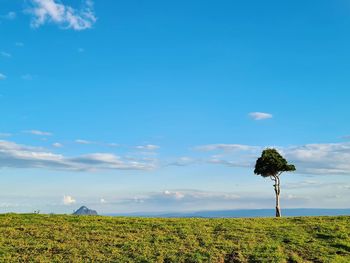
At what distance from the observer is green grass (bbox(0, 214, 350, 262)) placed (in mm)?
26328

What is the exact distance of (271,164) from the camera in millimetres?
63781

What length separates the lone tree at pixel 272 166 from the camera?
209 feet

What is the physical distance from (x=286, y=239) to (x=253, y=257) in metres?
A: 5.43

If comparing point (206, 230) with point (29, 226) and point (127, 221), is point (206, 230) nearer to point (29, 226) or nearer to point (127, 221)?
point (127, 221)

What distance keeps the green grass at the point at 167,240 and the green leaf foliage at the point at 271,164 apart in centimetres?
2566

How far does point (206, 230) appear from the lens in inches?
1291

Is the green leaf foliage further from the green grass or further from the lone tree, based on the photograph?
the green grass

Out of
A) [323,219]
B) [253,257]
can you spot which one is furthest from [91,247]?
[323,219]

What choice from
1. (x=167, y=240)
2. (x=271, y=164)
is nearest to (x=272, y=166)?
(x=271, y=164)

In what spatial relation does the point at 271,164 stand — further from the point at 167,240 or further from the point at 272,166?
the point at 167,240

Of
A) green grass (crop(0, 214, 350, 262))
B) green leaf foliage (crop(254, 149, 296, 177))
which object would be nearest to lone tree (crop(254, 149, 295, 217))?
green leaf foliage (crop(254, 149, 296, 177))

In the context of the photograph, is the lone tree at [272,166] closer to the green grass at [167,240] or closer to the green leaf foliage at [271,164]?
the green leaf foliage at [271,164]

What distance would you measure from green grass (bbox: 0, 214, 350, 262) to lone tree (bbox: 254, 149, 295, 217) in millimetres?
25628

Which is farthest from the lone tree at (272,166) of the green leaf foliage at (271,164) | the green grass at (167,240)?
the green grass at (167,240)
